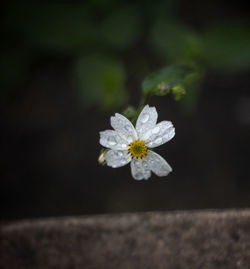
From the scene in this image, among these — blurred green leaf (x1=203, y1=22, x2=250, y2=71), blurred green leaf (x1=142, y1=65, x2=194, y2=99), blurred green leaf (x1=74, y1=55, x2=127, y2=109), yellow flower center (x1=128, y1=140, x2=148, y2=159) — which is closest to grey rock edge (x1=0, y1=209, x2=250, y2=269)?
yellow flower center (x1=128, y1=140, x2=148, y2=159)

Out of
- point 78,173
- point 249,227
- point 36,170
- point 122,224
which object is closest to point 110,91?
point 78,173

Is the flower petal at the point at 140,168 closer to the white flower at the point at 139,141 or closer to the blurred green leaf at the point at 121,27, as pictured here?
the white flower at the point at 139,141

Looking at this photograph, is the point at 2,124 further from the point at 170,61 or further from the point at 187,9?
the point at 187,9

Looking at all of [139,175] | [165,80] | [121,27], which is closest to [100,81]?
[121,27]

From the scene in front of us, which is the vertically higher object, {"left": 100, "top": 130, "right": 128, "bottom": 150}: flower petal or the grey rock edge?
{"left": 100, "top": 130, "right": 128, "bottom": 150}: flower petal

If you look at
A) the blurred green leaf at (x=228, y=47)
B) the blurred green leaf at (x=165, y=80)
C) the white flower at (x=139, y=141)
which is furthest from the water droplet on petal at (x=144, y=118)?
the blurred green leaf at (x=228, y=47)

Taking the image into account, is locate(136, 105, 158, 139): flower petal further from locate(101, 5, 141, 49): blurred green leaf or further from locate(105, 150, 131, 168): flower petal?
locate(101, 5, 141, 49): blurred green leaf
